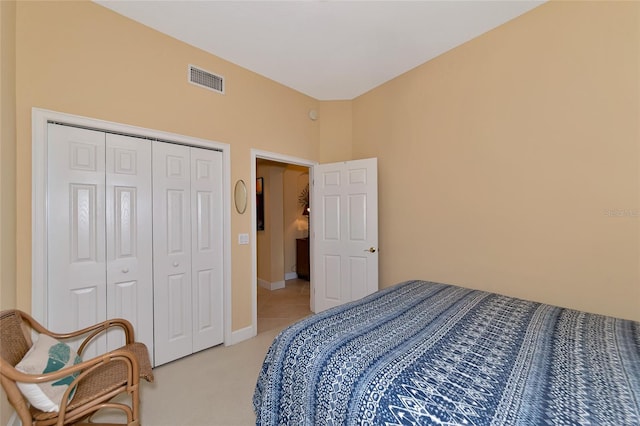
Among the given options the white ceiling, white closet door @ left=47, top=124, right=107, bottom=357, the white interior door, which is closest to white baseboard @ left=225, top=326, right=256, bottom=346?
the white interior door

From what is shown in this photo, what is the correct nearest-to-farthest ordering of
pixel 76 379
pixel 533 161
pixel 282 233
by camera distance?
1. pixel 76 379
2. pixel 533 161
3. pixel 282 233

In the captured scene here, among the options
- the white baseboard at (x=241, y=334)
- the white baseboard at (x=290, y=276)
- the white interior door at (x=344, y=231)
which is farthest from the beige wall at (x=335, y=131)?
the white baseboard at (x=290, y=276)

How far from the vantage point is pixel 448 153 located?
8.59 feet

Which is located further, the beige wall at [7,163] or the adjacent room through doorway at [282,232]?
the adjacent room through doorway at [282,232]

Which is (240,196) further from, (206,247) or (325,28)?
(325,28)

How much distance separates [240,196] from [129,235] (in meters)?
1.07

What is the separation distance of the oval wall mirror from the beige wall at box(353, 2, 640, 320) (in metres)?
1.80

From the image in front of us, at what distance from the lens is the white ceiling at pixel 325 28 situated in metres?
2.09

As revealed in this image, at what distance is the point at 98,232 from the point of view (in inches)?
80.8

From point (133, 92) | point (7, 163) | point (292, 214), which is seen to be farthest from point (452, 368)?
point (292, 214)

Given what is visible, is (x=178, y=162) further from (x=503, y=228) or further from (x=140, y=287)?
(x=503, y=228)

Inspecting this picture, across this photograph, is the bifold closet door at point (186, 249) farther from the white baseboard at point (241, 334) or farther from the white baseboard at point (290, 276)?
the white baseboard at point (290, 276)

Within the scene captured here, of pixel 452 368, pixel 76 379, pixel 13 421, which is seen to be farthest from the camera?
pixel 13 421

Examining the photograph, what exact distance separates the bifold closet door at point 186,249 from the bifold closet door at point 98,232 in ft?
0.33
